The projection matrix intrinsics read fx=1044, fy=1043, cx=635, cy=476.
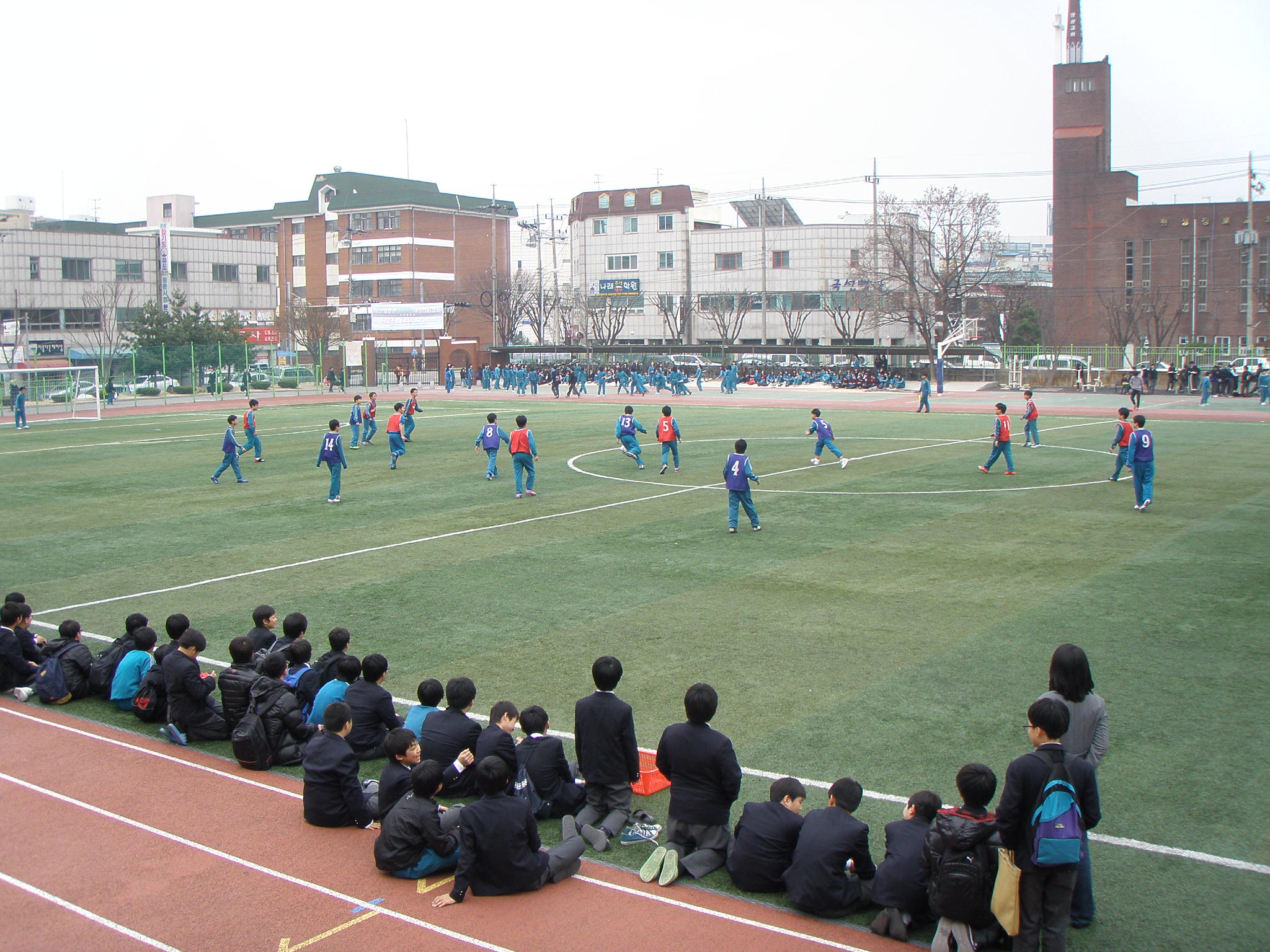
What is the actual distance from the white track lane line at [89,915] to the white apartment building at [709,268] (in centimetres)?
8023

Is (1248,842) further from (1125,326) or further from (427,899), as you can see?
(1125,326)

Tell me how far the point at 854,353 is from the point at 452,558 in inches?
2323

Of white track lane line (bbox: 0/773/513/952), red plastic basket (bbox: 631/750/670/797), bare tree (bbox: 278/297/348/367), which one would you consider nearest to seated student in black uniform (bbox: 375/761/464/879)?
white track lane line (bbox: 0/773/513/952)

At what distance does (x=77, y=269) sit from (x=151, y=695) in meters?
71.8

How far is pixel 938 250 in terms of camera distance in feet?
238

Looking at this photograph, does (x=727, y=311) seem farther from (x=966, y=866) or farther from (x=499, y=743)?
(x=966, y=866)

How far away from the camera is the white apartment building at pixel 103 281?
68500 millimetres

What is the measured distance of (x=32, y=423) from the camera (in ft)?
151

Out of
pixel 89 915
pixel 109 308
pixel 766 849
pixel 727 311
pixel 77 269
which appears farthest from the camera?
pixel 727 311

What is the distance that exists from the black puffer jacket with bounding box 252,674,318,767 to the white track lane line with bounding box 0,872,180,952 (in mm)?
2342

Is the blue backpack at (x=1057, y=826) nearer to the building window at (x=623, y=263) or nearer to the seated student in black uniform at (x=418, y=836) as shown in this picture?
the seated student in black uniform at (x=418, y=836)

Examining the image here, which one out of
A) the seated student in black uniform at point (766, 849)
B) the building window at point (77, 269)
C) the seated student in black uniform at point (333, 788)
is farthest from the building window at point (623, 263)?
the seated student in black uniform at point (766, 849)

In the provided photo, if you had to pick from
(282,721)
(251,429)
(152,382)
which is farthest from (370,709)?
(152,382)

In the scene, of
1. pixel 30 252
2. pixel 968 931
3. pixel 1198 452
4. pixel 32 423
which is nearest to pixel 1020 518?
pixel 1198 452
